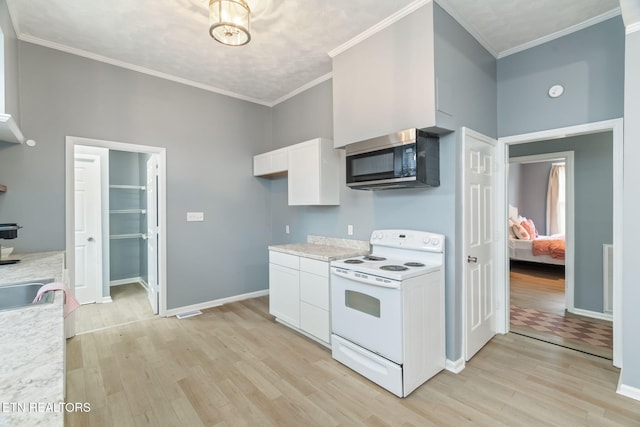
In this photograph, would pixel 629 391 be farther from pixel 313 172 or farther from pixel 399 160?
pixel 313 172

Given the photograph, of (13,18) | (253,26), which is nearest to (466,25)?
(253,26)

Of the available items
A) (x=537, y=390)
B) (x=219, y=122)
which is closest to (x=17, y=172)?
(x=219, y=122)

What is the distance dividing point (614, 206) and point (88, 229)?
5954mm

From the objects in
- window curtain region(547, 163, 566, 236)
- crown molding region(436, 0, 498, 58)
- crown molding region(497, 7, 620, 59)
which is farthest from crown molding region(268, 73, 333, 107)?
window curtain region(547, 163, 566, 236)

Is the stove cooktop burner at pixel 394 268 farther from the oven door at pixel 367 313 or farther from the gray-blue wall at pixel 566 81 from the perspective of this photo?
the gray-blue wall at pixel 566 81

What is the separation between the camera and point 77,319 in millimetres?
3570

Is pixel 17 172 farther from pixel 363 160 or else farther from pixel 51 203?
pixel 363 160

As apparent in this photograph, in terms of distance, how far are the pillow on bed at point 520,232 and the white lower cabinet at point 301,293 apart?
5549mm

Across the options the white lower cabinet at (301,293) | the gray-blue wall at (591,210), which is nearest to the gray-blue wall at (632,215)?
the gray-blue wall at (591,210)

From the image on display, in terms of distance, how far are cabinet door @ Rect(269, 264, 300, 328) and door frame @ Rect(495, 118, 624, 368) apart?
2.16m

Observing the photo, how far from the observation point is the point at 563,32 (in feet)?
8.78

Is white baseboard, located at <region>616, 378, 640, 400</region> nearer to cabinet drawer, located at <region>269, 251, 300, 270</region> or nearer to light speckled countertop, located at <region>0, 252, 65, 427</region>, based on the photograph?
cabinet drawer, located at <region>269, 251, 300, 270</region>

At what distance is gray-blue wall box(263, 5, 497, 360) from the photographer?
2.48 m

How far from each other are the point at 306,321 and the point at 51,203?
2784 mm
